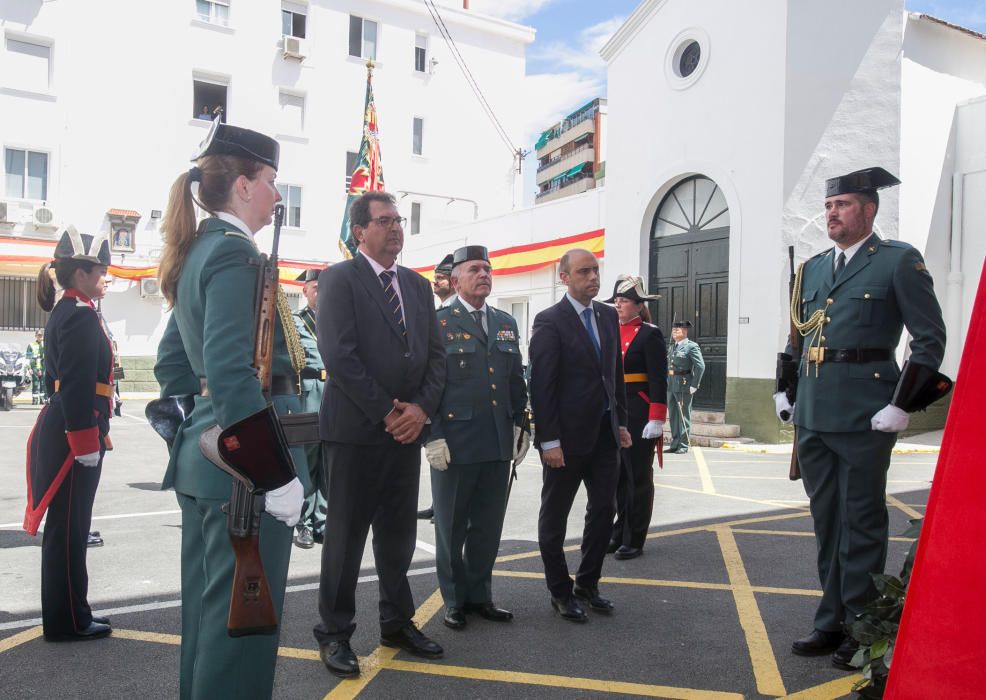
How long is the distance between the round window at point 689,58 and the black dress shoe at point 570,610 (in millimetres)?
12843

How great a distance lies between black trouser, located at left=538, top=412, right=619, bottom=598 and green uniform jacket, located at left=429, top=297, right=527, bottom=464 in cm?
37

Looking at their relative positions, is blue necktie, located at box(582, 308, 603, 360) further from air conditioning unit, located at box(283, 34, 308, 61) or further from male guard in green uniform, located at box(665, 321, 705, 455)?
air conditioning unit, located at box(283, 34, 308, 61)

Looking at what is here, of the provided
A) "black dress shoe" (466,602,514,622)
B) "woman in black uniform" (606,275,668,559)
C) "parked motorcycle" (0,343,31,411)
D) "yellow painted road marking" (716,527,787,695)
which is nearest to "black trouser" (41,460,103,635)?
"black dress shoe" (466,602,514,622)

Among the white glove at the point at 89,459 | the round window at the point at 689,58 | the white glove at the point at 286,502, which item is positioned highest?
the round window at the point at 689,58

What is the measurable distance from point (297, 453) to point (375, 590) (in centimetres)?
242

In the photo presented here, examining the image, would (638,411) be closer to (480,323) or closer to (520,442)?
(520,442)

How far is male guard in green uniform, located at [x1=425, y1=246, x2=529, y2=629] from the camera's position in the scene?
4.24 metres

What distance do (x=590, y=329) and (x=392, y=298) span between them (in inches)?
53.3

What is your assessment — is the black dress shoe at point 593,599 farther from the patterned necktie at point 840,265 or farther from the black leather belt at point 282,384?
the black leather belt at point 282,384

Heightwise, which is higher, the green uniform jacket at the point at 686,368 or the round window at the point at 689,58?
the round window at the point at 689,58

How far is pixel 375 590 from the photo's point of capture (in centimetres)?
479

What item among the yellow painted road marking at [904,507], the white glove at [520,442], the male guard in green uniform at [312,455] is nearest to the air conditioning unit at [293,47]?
the male guard in green uniform at [312,455]

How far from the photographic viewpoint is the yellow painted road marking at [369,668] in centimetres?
338

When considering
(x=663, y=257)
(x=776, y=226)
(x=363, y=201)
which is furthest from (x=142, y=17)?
(x=363, y=201)
